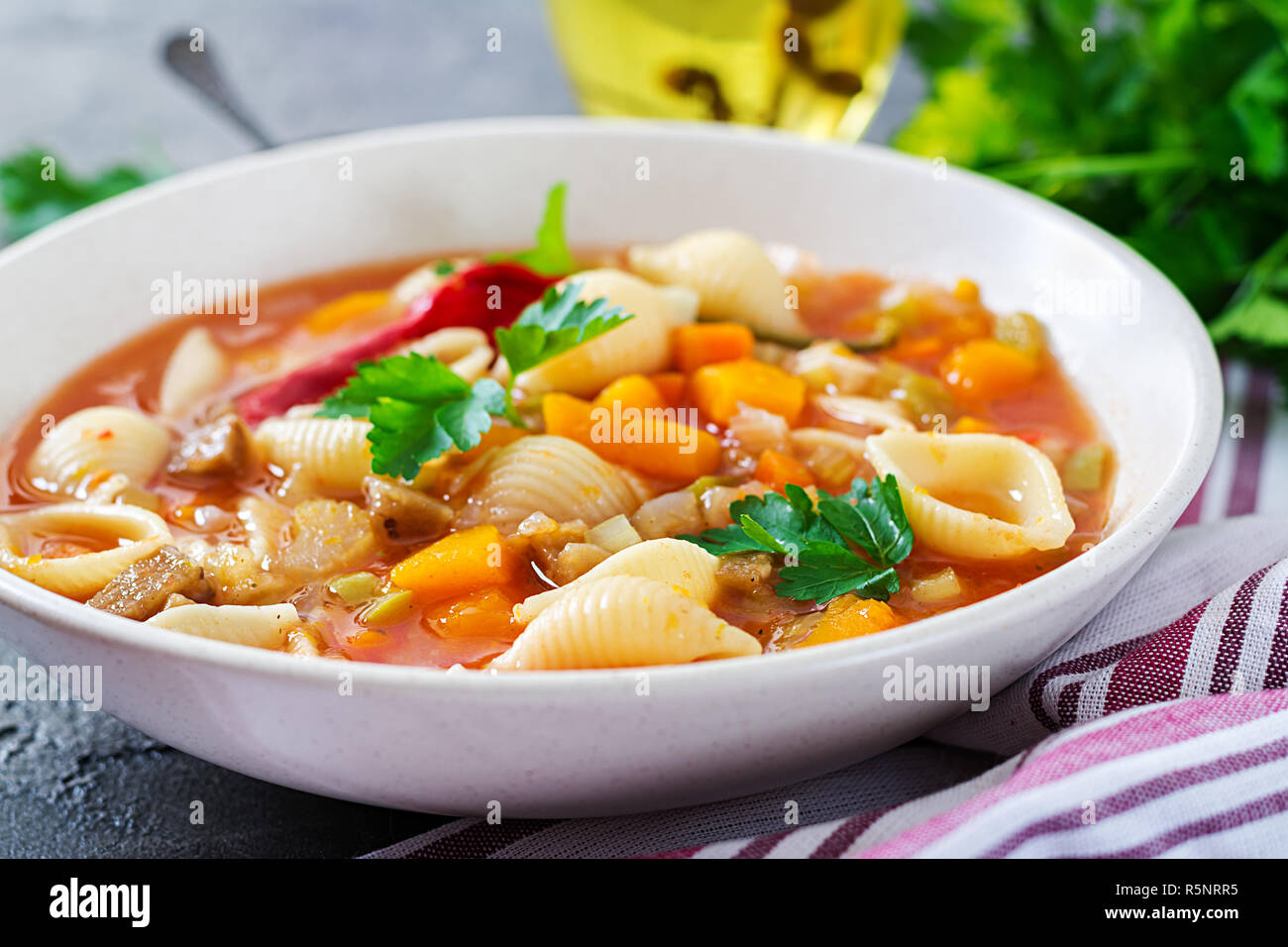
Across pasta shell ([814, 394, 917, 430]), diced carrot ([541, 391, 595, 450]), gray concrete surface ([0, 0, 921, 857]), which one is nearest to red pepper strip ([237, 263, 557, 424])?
diced carrot ([541, 391, 595, 450])

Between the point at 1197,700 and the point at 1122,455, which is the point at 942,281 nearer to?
the point at 1122,455

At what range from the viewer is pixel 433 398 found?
2619mm

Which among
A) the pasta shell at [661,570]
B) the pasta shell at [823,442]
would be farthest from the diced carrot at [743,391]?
the pasta shell at [661,570]

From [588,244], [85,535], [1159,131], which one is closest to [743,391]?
[588,244]

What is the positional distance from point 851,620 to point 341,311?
1813mm

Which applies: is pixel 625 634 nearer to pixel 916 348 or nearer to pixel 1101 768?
pixel 1101 768

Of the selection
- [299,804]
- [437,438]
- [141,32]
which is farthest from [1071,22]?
[141,32]

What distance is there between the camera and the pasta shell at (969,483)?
2.47 m

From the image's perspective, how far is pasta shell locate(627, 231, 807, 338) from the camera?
3.24 m

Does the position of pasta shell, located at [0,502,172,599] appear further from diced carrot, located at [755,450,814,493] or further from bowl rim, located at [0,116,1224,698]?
diced carrot, located at [755,450,814,493]

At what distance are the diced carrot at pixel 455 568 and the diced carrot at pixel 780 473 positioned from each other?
0.57 meters

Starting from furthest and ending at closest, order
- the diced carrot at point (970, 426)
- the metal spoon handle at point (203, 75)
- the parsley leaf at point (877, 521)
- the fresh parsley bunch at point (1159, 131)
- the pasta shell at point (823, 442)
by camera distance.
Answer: the metal spoon handle at point (203, 75) → the fresh parsley bunch at point (1159, 131) → the diced carrot at point (970, 426) → the pasta shell at point (823, 442) → the parsley leaf at point (877, 521)

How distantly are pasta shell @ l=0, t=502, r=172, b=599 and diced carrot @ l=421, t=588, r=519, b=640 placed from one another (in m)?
0.53

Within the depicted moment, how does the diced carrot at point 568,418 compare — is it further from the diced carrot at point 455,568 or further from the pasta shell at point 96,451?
the pasta shell at point 96,451
